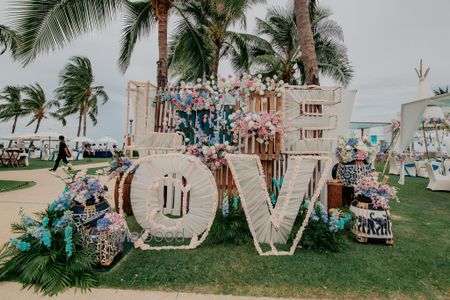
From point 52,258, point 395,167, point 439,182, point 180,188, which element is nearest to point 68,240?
point 52,258

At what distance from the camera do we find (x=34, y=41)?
5445mm

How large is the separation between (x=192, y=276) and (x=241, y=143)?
8.78 feet

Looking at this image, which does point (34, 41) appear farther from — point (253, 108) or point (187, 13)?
point (187, 13)

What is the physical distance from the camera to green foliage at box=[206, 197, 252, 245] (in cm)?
354

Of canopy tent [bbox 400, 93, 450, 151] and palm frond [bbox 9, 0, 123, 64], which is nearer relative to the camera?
palm frond [bbox 9, 0, 123, 64]

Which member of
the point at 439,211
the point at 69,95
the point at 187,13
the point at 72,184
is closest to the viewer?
the point at 72,184

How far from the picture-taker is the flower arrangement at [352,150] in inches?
182

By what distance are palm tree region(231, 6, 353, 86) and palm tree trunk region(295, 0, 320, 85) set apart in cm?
925

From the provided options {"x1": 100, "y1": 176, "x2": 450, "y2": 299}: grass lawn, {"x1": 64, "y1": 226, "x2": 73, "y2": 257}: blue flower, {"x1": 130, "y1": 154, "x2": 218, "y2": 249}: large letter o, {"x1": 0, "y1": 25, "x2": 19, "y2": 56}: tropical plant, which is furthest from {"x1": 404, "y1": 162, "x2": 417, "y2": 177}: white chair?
{"x1": 0, "y1": 25, "x2": 19, "y2": 56}: tropical plant

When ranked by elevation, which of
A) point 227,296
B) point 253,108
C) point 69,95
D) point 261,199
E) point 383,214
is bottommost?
point 227,296

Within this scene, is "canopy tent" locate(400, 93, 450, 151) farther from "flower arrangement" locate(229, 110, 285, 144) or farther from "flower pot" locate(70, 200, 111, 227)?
"flower pot" locate(70, 200, 111, 227)

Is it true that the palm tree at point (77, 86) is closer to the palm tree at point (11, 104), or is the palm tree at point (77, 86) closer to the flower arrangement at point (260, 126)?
the palm tree at point (11, 104)

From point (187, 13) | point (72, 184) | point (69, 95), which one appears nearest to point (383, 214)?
A: point (72, 184)

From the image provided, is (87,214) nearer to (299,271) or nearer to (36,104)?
(299,271)
